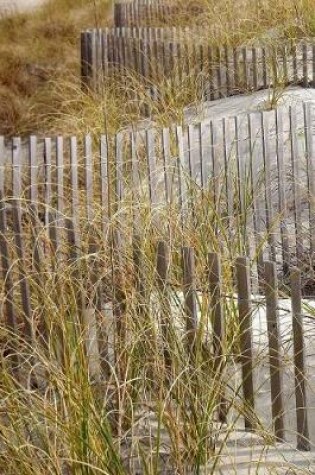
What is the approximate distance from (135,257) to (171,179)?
188 cm

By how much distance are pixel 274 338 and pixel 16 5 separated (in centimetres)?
1261

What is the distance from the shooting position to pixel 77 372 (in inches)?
132

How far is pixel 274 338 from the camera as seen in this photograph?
3500mm

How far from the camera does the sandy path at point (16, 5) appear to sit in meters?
15.1

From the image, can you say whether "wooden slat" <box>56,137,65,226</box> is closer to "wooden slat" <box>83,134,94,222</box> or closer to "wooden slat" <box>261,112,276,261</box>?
"wooden slat" <box>83,134,94,222</box>

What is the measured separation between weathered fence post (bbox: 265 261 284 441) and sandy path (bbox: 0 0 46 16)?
40.1 feet

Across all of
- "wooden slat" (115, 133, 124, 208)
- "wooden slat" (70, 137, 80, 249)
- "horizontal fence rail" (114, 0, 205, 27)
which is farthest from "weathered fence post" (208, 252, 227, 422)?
"horizontal fence rail" (114, 0, 205, 27)

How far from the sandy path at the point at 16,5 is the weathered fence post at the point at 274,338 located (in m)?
12.2

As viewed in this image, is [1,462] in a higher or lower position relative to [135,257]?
lower

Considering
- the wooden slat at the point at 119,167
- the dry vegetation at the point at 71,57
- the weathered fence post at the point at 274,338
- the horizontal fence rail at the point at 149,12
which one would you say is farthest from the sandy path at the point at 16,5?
the weathered fence post at the point at 274,338

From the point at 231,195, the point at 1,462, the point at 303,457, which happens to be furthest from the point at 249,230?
the point at 1,462

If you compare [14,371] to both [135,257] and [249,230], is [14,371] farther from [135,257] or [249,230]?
[249,230]

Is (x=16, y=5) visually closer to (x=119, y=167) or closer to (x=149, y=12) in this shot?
(x=149, y=12)

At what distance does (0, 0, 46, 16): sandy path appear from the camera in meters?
15.1
